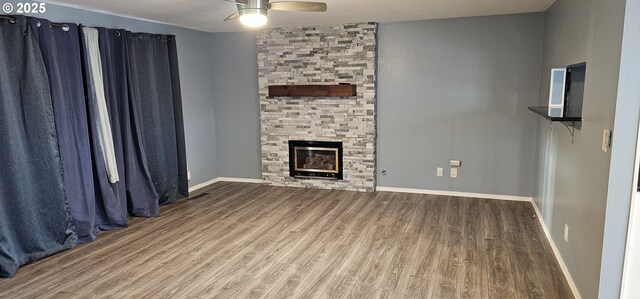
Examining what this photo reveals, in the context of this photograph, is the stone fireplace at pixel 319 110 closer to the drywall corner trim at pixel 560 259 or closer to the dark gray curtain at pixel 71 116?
the drywall corner trim at pixel 560 259

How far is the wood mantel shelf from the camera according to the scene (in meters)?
5.48

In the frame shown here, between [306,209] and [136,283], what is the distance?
86.8 inches

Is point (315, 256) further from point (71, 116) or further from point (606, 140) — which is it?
point (71, 116)

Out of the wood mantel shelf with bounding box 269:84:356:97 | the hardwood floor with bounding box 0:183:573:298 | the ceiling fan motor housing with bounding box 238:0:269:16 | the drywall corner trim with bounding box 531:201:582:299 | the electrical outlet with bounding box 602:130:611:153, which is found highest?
the ceiling fan motor housing with bounding box 238:0:269:16

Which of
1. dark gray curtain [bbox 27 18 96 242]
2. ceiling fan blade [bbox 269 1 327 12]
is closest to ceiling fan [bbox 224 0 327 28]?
ceiling fan blade [bbox 269 1 327 12]

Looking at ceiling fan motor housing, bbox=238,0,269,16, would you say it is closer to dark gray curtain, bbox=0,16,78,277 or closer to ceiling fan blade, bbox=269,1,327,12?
ceiling fan blade, bbox=269,1,327,12

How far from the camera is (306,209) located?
4953mm

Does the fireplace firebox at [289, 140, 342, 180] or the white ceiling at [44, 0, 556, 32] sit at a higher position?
the white ceiling at [44, 0, 556, 32]

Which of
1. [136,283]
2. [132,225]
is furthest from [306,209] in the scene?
[136,283]

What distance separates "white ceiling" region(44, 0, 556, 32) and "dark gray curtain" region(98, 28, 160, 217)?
0.36m

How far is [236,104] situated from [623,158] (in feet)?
16.4

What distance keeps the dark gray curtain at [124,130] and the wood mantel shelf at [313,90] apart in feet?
6.31

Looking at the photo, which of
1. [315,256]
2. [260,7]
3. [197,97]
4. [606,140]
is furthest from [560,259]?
[197,97]

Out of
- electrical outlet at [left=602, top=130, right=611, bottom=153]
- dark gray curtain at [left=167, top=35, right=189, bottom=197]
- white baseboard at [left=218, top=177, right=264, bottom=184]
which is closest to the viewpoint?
electrical outlet at [left=602, top=130, right=611, bottom=153]
